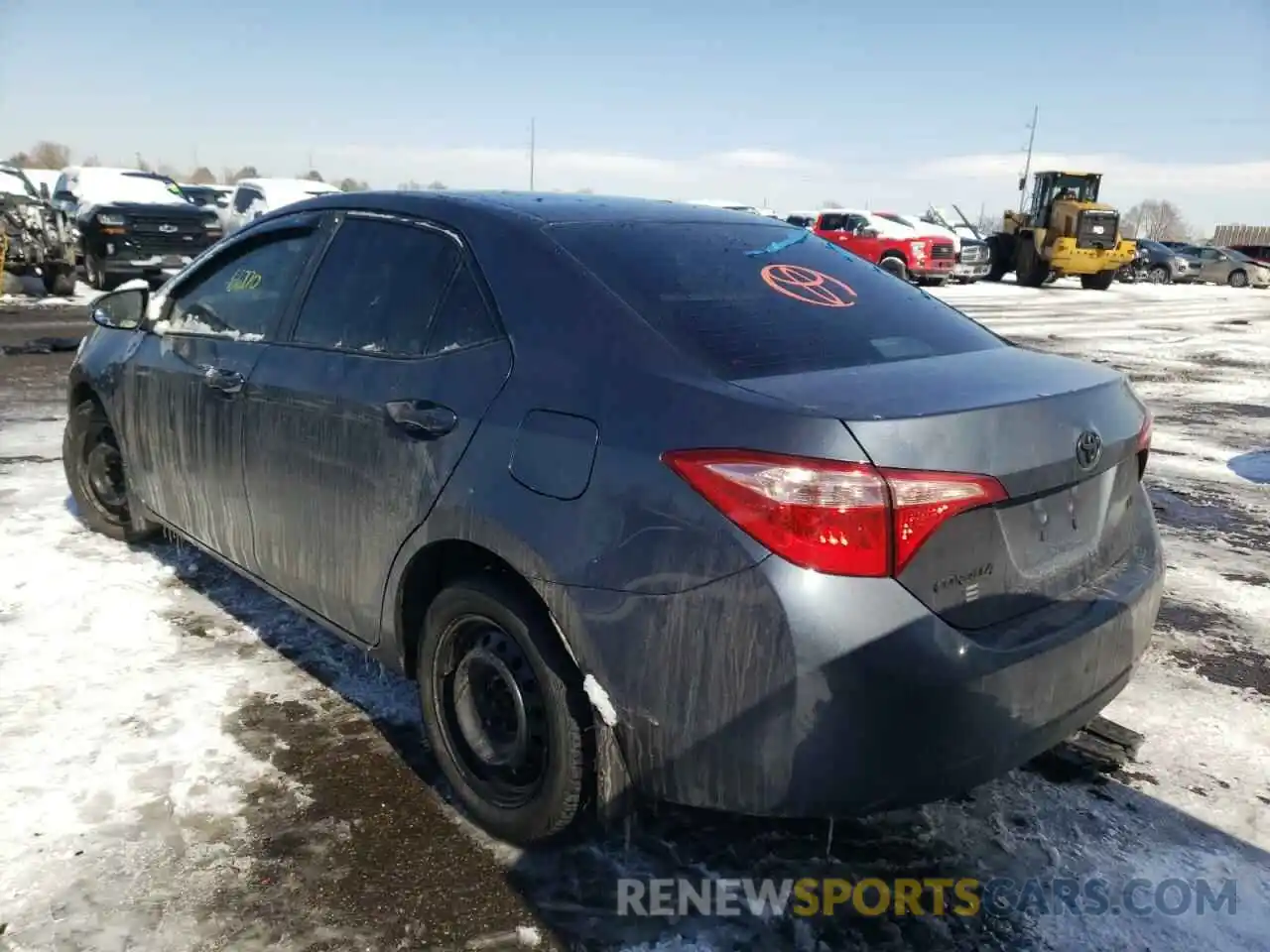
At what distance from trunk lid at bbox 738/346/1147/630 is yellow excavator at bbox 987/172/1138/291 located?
1132 inches

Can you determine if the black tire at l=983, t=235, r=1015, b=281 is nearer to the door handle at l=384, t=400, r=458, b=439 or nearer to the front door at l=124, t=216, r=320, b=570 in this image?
the front door at l=124, t=216, r=320, b=570

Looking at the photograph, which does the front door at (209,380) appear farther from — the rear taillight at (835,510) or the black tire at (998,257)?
the black tire at (998,257)

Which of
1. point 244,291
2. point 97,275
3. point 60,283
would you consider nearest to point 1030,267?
point 97,275

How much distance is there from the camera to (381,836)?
2574mm

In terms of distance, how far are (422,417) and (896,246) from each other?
2471 cm

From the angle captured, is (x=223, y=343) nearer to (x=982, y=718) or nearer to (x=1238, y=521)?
(x=982, y=718)

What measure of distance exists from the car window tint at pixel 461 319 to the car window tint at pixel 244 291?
860 mm

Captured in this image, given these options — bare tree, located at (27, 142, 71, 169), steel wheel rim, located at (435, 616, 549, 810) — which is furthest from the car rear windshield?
bare tree, located at (27, 142, 71, 169)

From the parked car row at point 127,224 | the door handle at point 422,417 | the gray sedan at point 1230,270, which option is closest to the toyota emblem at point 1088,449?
the door handle at point 422,417

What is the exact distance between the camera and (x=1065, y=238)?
1105 inches

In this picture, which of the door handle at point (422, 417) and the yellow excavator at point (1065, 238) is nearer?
the door handle at point (422, 417)

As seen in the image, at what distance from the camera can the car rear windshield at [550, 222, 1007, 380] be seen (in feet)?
7.68

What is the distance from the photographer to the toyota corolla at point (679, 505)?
6.38ft

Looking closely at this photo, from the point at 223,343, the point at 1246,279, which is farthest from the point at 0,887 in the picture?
the point at 1246,279
